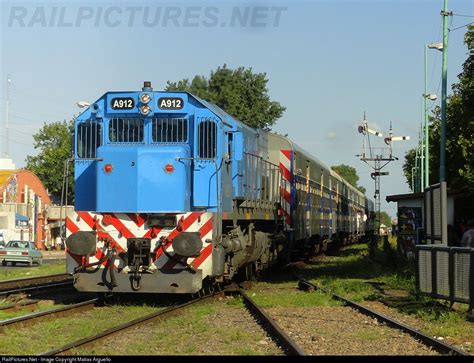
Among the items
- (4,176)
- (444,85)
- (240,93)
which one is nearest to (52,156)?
(4,176)

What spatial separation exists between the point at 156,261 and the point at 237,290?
3228 millimetres

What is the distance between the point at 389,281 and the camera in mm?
17141

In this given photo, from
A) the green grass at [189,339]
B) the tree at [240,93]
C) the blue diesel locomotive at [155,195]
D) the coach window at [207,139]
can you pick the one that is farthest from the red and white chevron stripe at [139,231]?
the tree at [240,93]

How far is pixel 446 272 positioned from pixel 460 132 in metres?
18.9

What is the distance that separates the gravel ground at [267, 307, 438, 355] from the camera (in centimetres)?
806

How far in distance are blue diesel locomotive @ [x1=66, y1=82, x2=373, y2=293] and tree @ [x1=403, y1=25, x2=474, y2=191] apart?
26.9 feet

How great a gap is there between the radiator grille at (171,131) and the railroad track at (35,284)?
4.68m

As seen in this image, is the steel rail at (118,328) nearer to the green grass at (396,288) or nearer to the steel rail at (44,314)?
the steel rail at (44,314)

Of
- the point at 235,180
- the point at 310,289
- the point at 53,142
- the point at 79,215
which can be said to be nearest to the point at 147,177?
the point at 79,215

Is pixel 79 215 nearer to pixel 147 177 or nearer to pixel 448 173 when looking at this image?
pixel 147 177

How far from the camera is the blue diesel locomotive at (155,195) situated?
11180mm

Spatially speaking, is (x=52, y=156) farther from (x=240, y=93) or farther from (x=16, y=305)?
(x=16, y=305)

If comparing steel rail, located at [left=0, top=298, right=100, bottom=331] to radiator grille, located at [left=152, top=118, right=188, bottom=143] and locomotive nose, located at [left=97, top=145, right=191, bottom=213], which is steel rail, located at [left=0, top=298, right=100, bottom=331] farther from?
radiator grille, located at [left=152, top=118, right=188, bottom=143]

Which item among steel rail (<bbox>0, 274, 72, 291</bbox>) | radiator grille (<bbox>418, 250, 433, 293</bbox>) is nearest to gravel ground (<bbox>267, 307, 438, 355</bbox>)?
radiator grille (<bbox>418, 250, 433, 293</bbox>)
